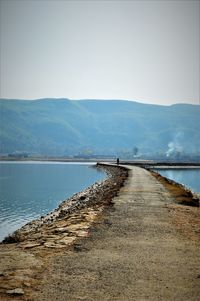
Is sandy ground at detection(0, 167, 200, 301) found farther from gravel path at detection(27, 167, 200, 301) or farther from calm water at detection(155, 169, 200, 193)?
calm water at detection(155, 169, 200, 193)

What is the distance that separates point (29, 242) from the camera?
43.9 ft

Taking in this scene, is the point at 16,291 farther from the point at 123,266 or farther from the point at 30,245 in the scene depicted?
the point at 30,245

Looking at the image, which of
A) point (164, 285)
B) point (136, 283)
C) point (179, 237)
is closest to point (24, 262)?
point (136, 283)

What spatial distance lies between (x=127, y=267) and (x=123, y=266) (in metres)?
0.15

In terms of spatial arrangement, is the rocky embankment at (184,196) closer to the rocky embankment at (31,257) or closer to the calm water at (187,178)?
the rocky embankment at (31,257)

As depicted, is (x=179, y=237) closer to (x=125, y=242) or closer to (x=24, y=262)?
(x=125, y=242)

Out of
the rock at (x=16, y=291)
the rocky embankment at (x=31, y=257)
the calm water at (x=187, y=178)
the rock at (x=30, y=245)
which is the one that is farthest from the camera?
the calm water at (x=187, y=178)

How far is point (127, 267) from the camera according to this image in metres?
10.1

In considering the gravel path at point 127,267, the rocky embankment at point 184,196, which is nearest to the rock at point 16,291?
the gravel path at point 127,267

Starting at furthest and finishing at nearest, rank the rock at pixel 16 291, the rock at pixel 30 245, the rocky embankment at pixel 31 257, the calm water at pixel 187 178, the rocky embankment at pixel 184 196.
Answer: the calm water at pixel 187 178
the rocky embankment at pixel 184 196
the rock at pixel 30 245
the rocky embankment at pixel 31 257
the rock at pixel 16 291

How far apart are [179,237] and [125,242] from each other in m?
2.36

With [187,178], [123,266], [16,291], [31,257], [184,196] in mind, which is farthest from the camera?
[187,178]

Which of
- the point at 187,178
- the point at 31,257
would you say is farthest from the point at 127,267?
the point at 187,178

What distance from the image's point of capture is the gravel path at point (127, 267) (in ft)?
26.9
